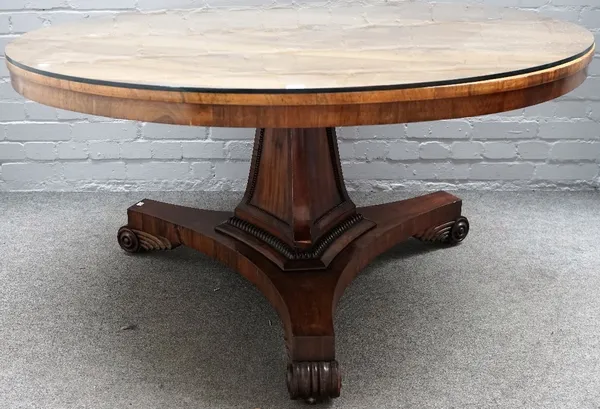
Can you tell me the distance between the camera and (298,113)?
3.09ft

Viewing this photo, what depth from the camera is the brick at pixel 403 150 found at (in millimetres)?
2182

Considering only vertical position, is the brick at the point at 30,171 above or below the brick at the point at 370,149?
below

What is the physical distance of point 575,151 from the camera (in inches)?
86.1

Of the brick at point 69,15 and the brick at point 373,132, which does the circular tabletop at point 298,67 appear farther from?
the brick at point 373,132

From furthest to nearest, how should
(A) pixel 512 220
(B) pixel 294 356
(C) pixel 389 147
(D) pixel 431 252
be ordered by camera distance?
1. (C) pixel 389 147
2. (A) pixel 512 220
3. (D) pixel 431 252
4. (B) pixel 294 356

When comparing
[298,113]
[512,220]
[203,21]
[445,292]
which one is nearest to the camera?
[298,113]

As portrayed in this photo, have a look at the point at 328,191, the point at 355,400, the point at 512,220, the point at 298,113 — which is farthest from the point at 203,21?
the point at 512,220

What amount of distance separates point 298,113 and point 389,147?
127 centimetres

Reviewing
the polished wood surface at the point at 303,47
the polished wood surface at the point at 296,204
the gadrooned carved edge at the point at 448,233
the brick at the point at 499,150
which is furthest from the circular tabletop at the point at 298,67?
the brick at the point at 499,150

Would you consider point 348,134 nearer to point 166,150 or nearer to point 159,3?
point 166,150

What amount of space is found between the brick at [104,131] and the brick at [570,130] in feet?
3.82

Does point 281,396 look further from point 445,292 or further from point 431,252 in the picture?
point 431,252

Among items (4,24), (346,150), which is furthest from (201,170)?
(4,24)

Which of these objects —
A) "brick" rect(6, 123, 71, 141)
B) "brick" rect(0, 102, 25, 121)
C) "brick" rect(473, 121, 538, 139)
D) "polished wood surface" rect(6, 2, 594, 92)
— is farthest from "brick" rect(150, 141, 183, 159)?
"brick" rect(473, 121, 538, 139)
